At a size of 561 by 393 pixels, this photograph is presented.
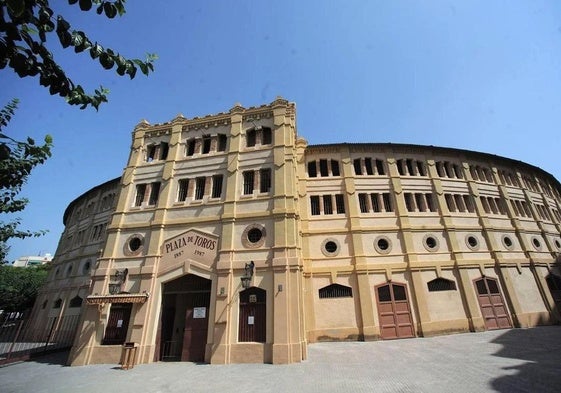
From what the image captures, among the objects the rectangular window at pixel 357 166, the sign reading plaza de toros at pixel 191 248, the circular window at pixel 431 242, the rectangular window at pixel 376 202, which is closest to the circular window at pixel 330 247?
the rectangular window at pixel 376 202

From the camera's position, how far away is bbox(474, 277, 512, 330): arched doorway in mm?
19344

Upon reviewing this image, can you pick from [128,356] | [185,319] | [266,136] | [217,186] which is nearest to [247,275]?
[185,319]

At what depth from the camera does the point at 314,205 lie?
22.1m

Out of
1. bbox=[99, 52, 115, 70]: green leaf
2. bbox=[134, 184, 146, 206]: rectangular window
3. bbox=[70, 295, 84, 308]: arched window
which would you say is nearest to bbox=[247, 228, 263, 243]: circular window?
bbox=[134, 184, 146, 206]: rectangular window

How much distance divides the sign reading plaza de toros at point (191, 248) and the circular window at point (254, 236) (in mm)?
1832

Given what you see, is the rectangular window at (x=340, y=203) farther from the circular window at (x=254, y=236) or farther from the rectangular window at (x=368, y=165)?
the circular window at (x=254, y=236)

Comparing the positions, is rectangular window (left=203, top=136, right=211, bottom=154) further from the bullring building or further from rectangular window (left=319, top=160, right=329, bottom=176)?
rectangular window (left=319, top=160, right=329, bottom=176)

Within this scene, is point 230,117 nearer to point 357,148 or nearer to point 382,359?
point 357,148

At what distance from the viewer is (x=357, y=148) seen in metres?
23.4

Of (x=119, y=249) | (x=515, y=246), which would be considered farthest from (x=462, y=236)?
(x=119, y=249)

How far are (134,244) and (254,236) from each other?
26.0 ft

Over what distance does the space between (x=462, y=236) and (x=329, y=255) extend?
11.2m

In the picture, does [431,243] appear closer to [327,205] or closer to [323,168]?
[327,205]

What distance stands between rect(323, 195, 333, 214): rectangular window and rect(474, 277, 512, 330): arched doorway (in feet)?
40.0
